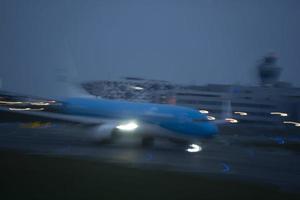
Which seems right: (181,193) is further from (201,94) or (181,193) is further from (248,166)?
(201,94)

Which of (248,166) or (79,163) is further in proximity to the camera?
(248,166)

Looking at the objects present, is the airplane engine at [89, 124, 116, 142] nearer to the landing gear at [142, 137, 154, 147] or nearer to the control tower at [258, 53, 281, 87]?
the landing gear at [142, 137, 154, 147]

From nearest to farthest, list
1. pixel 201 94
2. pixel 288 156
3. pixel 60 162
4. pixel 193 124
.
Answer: pixel 60 162
pixel 288 156
pixel 193 124
pixel 201 94

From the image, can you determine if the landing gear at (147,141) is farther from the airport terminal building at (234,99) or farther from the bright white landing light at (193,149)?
the airport terminal building at (234,99)

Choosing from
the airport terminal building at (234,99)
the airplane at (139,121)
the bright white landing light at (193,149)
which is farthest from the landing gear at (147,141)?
the airport terminal building at (234,99)

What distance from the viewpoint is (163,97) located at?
357ft

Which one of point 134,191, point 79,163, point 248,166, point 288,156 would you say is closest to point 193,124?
point 288,156


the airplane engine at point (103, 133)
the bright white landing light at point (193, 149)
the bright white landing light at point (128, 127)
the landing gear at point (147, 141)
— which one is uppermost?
the bright white landing light at point (128, 127)

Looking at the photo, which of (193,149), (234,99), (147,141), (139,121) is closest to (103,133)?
(139,121)

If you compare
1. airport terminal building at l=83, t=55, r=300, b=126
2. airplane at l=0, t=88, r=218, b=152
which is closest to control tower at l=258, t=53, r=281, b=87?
airport terminal building at l=83, t=55, r=300, b=126

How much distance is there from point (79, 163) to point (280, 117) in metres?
93.3

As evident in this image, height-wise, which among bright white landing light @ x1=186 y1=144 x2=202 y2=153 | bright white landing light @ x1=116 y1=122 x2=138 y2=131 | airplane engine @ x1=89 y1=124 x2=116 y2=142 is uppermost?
bright white landing light @ x1=116 y1=122 x2=138 y2=131

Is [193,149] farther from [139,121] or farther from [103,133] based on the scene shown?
[103,133]


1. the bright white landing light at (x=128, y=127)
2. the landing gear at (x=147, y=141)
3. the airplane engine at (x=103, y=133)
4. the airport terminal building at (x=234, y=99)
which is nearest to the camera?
the airplane engine at (x=103, y=133)
